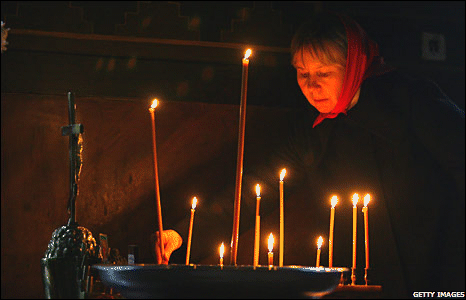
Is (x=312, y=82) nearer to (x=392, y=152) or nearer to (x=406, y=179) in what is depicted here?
(x=392, y=152)

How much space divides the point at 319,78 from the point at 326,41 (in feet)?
0.52

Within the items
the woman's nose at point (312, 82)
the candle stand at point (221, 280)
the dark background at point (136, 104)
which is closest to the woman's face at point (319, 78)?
the woman's nose at point (312, 82)

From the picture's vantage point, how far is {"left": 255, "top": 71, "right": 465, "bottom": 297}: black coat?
2576mm

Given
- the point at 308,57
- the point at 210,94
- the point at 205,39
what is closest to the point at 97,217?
the point at 210,94

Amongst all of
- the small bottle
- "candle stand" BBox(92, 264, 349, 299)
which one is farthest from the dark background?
"candle stand" BBox(92, 264, 349, 299)

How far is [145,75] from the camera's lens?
9.66 ft

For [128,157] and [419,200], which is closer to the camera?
[419,200]

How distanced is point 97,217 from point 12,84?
71 centimetres

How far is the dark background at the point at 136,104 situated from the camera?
9.34ft

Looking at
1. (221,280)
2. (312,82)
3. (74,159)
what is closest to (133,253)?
(74,159)

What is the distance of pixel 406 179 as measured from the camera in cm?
263

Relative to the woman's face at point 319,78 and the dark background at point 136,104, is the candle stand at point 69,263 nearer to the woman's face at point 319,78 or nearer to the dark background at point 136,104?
the dark background at point 136,104

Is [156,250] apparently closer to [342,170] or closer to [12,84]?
[342,170]

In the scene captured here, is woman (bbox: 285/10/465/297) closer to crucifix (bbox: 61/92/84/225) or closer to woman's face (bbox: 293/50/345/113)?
woman's face (bbox: 293/50/345/113)
